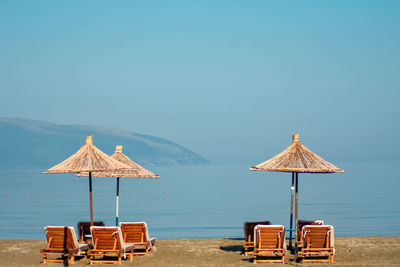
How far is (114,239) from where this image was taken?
1058 cm

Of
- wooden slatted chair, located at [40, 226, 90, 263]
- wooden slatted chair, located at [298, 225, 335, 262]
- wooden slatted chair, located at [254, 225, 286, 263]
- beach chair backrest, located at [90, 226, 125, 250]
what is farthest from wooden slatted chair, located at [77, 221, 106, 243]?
wooden slatted chair, located at [298, 225, 335, 262]

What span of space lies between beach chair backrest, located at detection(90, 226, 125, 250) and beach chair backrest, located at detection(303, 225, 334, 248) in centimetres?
340

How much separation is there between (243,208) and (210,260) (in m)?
36.0

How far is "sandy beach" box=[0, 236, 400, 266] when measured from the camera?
10.8m

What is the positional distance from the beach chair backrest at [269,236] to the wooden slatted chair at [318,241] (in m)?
0.43

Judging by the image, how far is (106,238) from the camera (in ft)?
34.8

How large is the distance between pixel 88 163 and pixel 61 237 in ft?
5.04

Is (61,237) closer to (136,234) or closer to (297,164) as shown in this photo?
(136,234)

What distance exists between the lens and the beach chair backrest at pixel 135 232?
38.7ft

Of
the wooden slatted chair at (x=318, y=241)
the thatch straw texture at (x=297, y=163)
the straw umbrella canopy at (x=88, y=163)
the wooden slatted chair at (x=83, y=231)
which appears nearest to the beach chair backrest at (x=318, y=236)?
the wooden slatted chair at (x=318, y=241)

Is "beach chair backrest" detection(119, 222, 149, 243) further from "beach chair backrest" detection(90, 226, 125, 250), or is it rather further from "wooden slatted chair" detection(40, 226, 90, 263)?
"wooden slatted chair" detection(40, 226, 90, 263)

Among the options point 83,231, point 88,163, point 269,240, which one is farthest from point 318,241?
point 83,231

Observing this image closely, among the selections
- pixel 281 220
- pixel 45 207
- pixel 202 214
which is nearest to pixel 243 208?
pixel 202 214

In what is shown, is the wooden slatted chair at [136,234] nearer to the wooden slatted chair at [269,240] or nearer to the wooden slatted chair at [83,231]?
the wooden slatted chair at [83,231]
